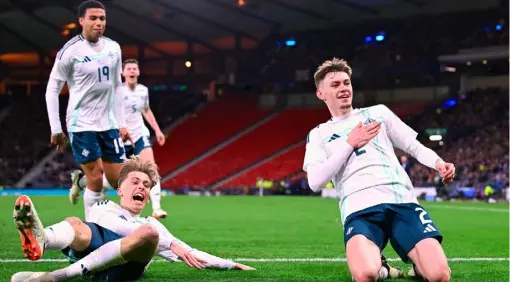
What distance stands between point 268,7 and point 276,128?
21.8 feet

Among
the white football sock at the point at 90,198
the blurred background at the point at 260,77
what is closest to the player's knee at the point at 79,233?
the white football sock at the point at 90,198

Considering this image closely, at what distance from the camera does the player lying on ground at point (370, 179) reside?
4871mm

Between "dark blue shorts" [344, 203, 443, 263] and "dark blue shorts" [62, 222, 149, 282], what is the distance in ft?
4.82

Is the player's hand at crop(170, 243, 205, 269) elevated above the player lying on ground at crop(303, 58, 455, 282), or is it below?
below

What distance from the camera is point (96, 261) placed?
4.77 metres

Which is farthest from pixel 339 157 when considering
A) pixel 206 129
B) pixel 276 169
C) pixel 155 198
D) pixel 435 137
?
pixel 206 129

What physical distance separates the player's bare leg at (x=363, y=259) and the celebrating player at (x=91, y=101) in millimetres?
3579

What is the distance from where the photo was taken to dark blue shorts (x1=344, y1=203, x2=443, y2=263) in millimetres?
5008

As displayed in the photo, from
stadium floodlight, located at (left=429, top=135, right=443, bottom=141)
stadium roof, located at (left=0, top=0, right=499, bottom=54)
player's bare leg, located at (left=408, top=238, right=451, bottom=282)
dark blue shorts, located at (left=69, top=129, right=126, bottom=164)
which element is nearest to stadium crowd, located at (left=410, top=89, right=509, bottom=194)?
stadium floodlight, located at (left=429, top=135, right=443, bottom=141)

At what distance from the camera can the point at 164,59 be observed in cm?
4331

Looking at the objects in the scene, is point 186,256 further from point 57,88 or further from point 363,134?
point 57,88

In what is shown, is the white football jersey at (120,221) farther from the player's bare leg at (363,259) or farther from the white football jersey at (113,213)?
the player's bare leg at (363,259)

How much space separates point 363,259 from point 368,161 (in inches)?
32.2

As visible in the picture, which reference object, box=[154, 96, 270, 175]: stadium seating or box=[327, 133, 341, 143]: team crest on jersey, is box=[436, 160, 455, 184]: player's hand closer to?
box=[327, 133, 341, 143]: team crest on jersey
